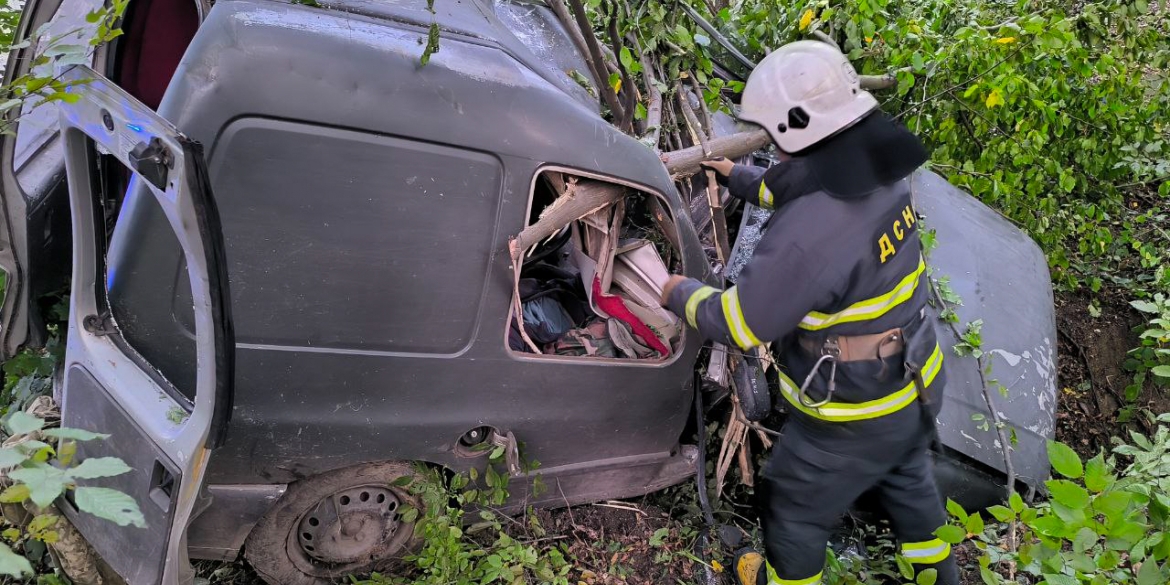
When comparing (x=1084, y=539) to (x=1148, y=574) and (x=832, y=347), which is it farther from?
(x=832, y=347)

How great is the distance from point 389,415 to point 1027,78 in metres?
3.73

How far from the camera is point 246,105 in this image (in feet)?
6.47

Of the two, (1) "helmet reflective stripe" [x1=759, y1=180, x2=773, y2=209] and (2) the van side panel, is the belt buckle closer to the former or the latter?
(1) "helmet reflective stripe" [x1=759, y1=180, x2=773, y2=209]

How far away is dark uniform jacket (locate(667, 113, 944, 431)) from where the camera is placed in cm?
222

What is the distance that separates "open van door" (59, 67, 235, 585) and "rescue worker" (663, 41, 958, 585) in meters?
1.30

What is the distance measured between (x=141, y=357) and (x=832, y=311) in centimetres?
193

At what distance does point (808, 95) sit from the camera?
2.25 meters

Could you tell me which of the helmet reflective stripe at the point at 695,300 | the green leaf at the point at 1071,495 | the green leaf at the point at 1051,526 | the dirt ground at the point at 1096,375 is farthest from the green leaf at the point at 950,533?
the dirt ground at the point at 1096,375

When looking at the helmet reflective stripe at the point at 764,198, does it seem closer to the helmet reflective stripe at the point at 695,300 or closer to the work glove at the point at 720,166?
the work glove at the point at 720,166

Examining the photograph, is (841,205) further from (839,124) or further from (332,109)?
(332,109)

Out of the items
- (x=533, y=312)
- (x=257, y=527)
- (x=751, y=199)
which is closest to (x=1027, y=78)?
(x=751, y=199)

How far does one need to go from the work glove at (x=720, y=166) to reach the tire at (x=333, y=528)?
1.51 metres

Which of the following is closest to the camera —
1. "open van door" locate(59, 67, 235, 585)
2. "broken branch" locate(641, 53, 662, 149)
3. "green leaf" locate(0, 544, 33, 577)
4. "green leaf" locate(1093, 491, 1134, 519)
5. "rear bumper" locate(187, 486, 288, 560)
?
"green leaf" locate(0, 544, 33, 577)

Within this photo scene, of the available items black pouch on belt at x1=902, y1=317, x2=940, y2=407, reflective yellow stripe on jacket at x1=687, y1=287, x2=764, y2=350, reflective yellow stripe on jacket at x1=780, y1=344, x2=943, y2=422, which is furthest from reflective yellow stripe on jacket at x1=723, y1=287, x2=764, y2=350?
black pouch on belt at x1=902, y1=317, x2=940, y2=407
